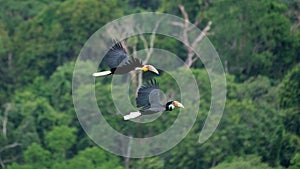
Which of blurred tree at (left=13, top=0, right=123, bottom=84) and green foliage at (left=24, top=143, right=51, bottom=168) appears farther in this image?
blurred tree at (left=13, top=0, right=123, bottom=84)

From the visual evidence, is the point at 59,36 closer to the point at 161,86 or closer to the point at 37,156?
the point at 161,86

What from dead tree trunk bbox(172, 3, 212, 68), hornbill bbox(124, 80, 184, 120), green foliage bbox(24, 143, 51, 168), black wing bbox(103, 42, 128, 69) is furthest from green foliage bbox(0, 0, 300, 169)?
black wing bbox(103, 42, 128, 69)

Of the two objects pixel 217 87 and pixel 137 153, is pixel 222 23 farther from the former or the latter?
pixel 137 153

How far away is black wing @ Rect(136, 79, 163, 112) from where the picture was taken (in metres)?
20.3

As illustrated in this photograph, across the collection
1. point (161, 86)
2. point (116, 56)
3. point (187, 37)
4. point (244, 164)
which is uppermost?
point (187, 37)

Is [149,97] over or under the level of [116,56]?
under

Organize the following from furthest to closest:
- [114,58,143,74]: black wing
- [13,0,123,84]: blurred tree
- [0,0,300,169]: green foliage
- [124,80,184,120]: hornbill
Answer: [13,0,123,84]: blurred tree < [0,0,300,169]: green foliage < [114,58,143,74]: black wing < [124,80,184,120]: hornbill

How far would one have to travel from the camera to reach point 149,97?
2039cm

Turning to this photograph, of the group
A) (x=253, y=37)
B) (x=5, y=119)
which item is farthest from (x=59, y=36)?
(x=253, y=37)

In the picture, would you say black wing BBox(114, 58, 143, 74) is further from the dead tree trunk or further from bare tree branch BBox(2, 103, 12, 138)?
the dead tree trunk

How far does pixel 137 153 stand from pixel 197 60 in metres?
8.83

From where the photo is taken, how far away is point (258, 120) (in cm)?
3622

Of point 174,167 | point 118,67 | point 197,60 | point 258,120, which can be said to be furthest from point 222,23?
point 118,67

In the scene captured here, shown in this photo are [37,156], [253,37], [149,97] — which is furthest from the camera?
[253,37]
